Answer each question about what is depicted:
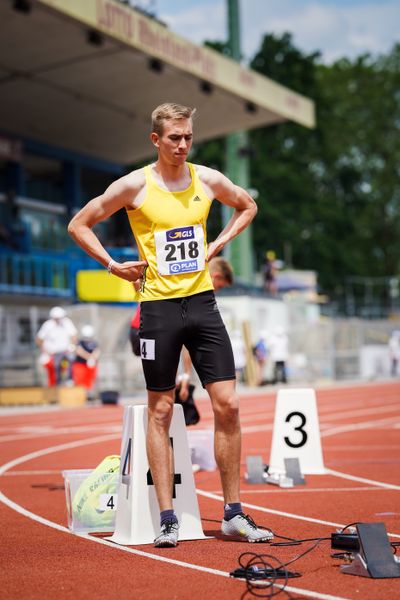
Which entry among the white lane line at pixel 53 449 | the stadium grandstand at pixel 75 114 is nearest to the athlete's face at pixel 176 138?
the white lane line at pixel 53 449

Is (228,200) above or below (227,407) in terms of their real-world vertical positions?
above

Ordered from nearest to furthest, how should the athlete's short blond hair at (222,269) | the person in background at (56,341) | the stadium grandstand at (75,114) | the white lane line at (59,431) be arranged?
the athlete's short blond hair at (222,269), the white lane line at (59,431), the person in background at (56,341), the stadium grandstand at (75,114)

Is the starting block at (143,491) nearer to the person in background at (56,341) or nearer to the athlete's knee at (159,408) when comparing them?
the athlete's knee at (159,408)

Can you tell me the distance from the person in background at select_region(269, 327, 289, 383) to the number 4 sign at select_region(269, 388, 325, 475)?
20481 millimetres

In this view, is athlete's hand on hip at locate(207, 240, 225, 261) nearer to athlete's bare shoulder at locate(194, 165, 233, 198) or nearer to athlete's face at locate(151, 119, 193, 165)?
athlete's bare shoulder at locate(194, 165, 233, 198)

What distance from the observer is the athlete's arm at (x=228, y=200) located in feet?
19.9

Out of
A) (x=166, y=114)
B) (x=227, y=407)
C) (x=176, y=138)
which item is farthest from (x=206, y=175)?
(x=227, y=407)

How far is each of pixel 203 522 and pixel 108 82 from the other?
3034cm

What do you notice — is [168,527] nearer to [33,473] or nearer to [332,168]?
[33,473]

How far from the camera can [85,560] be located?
5.36 metres

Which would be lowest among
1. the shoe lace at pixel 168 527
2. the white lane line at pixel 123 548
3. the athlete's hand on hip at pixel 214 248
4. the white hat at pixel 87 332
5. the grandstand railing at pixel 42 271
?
the white lane line at pixel 123 548

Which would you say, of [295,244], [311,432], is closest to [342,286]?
[295,244]

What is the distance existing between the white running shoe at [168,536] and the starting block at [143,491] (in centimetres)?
17

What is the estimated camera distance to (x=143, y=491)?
233 inches
